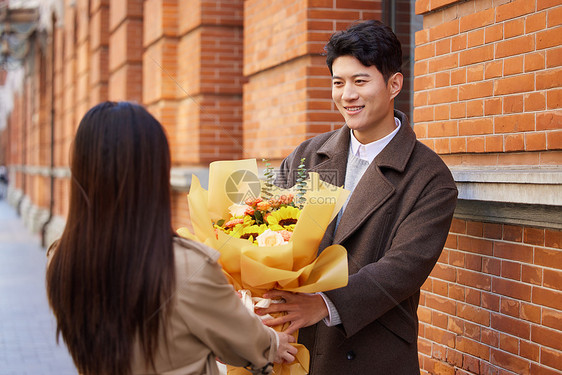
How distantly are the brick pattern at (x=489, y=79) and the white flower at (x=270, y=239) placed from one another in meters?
1.31

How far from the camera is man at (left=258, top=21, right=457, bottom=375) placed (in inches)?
104

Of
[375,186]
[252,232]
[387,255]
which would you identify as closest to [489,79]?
[375,186]

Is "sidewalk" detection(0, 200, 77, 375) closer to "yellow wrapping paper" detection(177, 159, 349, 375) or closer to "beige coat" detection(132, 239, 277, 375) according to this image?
"yellow wrapping paper" detection(177, 159, 349, 375)

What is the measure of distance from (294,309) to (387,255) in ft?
1.25

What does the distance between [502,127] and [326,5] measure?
2225 millimetres

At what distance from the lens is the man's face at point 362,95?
289 centimetres

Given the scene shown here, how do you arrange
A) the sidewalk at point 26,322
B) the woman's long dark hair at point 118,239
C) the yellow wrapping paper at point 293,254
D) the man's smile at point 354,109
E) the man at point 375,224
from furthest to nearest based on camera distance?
the sidewalk at point 26,322
the man's smile at point 354,109
the man at point 375,224
the yellow wrapping paper at point 293,254
the woman's long dark hair at point 118,239

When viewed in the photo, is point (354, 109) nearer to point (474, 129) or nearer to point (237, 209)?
point (237, 209)

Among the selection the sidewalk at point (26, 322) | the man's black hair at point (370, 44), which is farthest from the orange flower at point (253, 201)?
the sidewalk at point (26, 322)

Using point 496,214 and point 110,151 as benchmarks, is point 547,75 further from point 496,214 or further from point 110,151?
point 110,151

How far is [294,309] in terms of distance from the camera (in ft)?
8.49

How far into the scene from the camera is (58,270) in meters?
2.15

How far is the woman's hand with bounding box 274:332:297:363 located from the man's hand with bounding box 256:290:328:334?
5cm

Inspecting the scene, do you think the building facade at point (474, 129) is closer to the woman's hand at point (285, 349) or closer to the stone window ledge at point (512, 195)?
the stone window ledge at point (512, 195)
